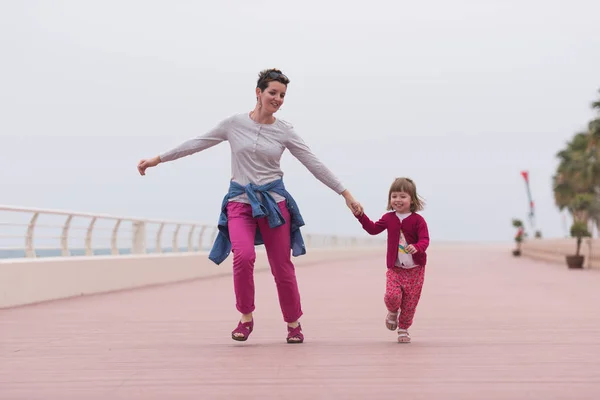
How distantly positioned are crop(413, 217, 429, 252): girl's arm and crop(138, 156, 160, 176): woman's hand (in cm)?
203

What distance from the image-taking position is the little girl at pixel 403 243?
293 inches

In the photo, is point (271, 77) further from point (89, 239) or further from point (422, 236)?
point (89, 239)

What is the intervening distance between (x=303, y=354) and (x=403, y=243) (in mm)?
1280

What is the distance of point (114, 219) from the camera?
16594 mm

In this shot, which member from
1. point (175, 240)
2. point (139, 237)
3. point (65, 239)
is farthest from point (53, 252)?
point (175, 240)

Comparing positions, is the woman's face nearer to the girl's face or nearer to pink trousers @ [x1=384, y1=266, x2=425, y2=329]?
the girl's face

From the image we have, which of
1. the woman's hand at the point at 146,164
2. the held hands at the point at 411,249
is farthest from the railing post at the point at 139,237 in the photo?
the held hands at the point at 411,249

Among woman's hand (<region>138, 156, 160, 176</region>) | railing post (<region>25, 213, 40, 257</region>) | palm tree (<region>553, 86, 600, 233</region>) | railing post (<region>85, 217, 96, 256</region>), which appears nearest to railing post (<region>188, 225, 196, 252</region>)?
railing post (<region>85, 217, 96, 256</region>)

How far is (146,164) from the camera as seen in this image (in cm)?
753

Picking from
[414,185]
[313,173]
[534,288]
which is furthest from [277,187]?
[534,288]

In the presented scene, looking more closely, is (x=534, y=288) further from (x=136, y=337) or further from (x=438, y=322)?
(x=136, y=337)

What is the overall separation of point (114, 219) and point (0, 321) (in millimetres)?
6715

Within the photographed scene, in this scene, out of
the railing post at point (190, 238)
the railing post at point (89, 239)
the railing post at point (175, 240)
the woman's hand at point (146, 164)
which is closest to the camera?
the woman's hand at point (146, 164)

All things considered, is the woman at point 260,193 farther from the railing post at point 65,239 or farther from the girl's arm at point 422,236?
the railing post at point 65,239
